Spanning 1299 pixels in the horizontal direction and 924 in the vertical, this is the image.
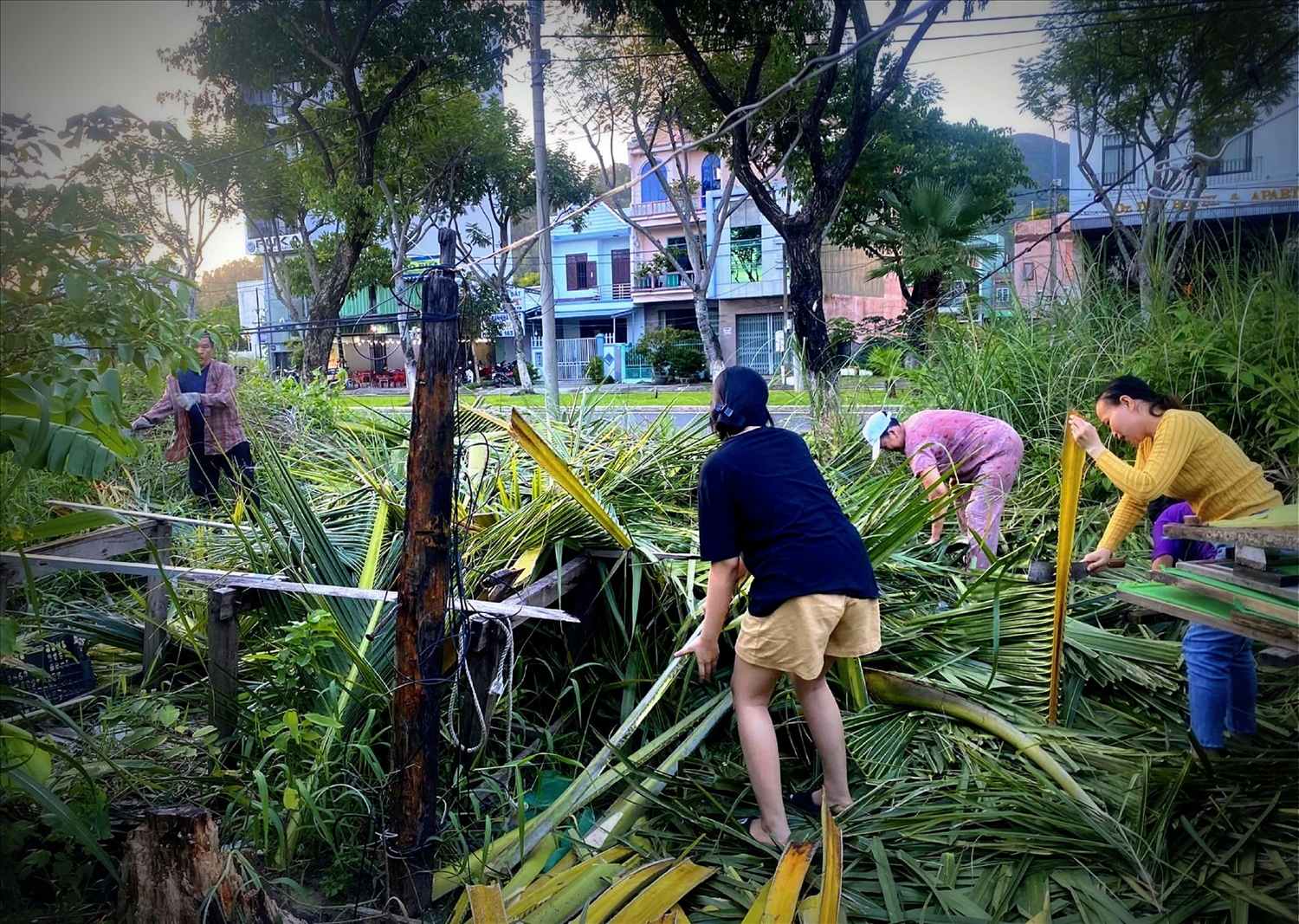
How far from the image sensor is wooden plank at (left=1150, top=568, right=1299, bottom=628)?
6.53 feet

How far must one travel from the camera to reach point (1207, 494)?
3.00 meters

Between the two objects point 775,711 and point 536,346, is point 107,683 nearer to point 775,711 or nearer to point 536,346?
point 775,711

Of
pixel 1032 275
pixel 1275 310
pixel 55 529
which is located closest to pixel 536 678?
pixel 55 529

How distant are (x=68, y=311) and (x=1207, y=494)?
334 centimetres

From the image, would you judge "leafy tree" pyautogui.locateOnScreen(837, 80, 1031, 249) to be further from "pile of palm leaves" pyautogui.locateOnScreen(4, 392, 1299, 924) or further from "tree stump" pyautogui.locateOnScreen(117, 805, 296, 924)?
"tree stump" pyautogui.locateOnScreen(117, 805, 296, 924)

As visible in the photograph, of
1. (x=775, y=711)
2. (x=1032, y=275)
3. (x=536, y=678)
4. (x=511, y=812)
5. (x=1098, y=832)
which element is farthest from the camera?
(x=1032, y=275)

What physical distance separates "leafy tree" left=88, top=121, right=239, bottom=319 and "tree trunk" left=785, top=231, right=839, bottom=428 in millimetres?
3757

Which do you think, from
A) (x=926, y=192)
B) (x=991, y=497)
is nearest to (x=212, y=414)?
(x=991, y=497)

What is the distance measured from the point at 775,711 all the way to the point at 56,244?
8.67 feet

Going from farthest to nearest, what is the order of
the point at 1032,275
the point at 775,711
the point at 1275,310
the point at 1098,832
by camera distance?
the point at 1032,275 < the point at 1275,310 < the point at 775,711 < the point at 1098,832

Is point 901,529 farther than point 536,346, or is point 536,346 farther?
point 536,346

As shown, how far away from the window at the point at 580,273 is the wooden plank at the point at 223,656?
77.4 feet

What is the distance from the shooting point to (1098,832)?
8.22 feet

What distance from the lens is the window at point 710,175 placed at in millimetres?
18812
